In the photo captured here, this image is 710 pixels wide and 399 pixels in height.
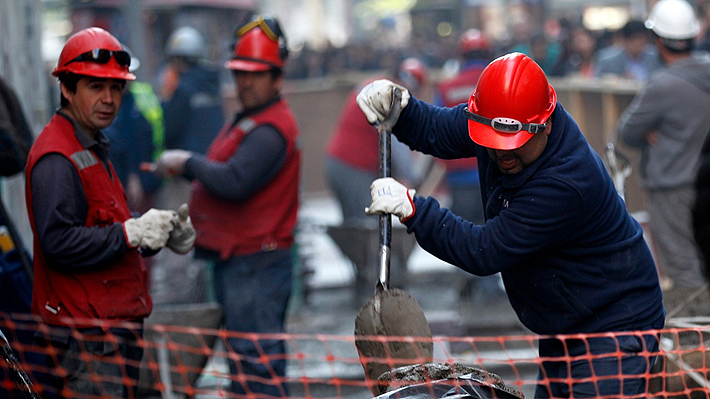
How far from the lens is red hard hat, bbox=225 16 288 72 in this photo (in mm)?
5254

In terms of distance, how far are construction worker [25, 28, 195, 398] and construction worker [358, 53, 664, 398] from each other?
3.80 feet

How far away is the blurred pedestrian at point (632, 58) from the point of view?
10.3m

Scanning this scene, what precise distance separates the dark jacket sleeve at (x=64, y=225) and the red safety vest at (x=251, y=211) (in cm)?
144

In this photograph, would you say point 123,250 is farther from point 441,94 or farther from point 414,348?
point 441,94

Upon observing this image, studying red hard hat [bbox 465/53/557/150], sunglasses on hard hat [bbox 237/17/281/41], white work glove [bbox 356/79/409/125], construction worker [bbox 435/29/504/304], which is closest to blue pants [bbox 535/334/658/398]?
red hard hat [bbox 465/53/557/150]

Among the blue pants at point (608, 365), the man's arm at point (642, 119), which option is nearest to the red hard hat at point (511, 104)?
the blue pants at point (608, 365)

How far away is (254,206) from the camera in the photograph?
17.3ft

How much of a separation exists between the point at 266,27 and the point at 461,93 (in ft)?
9.38

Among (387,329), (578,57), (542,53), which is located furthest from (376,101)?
(578,57)

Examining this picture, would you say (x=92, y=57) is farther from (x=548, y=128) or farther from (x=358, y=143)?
(x=358, y=143)

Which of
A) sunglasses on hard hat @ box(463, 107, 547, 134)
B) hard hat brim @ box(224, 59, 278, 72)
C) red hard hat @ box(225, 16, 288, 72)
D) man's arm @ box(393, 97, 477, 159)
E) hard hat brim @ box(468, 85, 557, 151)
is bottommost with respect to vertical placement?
man's arm @ box(393, 97, 477, 159)

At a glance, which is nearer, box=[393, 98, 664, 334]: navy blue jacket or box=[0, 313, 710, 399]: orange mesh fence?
box=[393, 98, 664, 334]: navy blue jacket

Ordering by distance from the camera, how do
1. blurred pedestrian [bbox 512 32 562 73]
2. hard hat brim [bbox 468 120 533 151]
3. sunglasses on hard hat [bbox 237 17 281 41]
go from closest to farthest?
hard hat brim [bbox 468 120 533 151], sunglasses on hard hat [bbox 237 17 281 41], blurred pedestrian [bbox 512 32 562 73]

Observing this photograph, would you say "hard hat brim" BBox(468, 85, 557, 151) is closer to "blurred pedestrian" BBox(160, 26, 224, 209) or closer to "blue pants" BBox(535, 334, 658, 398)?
"blue pants" BBox(535, 334, 658, 398)
